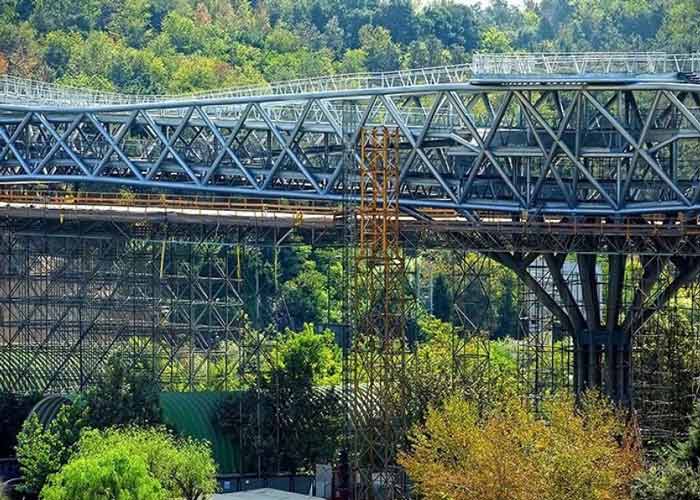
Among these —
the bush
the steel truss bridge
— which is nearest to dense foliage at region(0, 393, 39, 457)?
the steel truss bridge

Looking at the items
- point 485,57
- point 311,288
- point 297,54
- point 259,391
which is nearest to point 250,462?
point 259,391

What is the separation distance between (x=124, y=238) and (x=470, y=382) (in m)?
15.6

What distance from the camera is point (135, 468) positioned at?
70438 mm

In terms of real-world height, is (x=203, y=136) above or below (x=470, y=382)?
above

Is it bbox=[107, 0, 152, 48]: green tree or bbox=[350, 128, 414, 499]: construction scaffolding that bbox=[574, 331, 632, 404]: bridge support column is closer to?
bbox=[350, 128, 414, 499]: construction scaffolding

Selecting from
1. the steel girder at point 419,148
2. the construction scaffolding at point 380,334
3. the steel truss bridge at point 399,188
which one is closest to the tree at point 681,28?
the steel girder at point 419,148

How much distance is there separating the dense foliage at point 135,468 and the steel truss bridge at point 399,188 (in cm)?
627

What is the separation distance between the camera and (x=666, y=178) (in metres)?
79.1

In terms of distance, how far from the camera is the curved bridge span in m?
81.2

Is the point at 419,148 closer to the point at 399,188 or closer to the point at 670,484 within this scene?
the point at 399,188

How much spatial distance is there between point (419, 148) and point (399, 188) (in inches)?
69.0

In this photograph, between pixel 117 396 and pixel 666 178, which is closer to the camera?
pixel 666 178

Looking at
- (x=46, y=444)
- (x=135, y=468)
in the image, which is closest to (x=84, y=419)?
(x=46, y=444)

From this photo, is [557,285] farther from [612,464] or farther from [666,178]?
[612,464]
